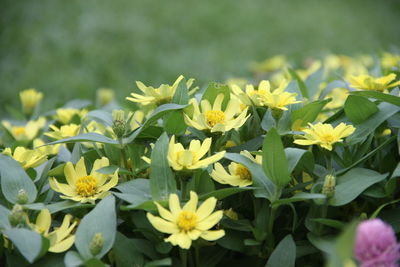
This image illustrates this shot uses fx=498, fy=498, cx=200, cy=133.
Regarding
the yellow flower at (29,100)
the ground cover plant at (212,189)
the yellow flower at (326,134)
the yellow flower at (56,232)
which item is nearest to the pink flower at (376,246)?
the ground cover plant at (212,189)

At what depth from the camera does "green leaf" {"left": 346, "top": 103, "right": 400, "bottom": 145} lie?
1.11m

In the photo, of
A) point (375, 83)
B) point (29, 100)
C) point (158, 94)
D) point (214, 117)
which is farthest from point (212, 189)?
point (29, 100)

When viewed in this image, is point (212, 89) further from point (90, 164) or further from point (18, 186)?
point (18, 186)

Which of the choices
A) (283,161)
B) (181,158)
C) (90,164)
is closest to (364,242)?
(283,161)

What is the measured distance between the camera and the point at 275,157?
96 cm

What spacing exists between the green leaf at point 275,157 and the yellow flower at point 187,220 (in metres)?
0.14

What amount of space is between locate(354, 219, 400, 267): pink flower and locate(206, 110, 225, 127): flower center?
44 cm

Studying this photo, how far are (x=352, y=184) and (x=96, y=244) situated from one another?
51 centimetres

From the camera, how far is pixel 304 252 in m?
1.02

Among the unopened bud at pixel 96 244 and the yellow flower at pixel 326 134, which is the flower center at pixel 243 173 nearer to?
the yellow flower at pixel 326 134

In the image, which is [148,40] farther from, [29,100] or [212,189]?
[212,189]

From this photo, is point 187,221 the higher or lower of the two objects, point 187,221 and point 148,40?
the higher

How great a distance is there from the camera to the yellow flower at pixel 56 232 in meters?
0.93

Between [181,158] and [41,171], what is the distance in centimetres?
43
